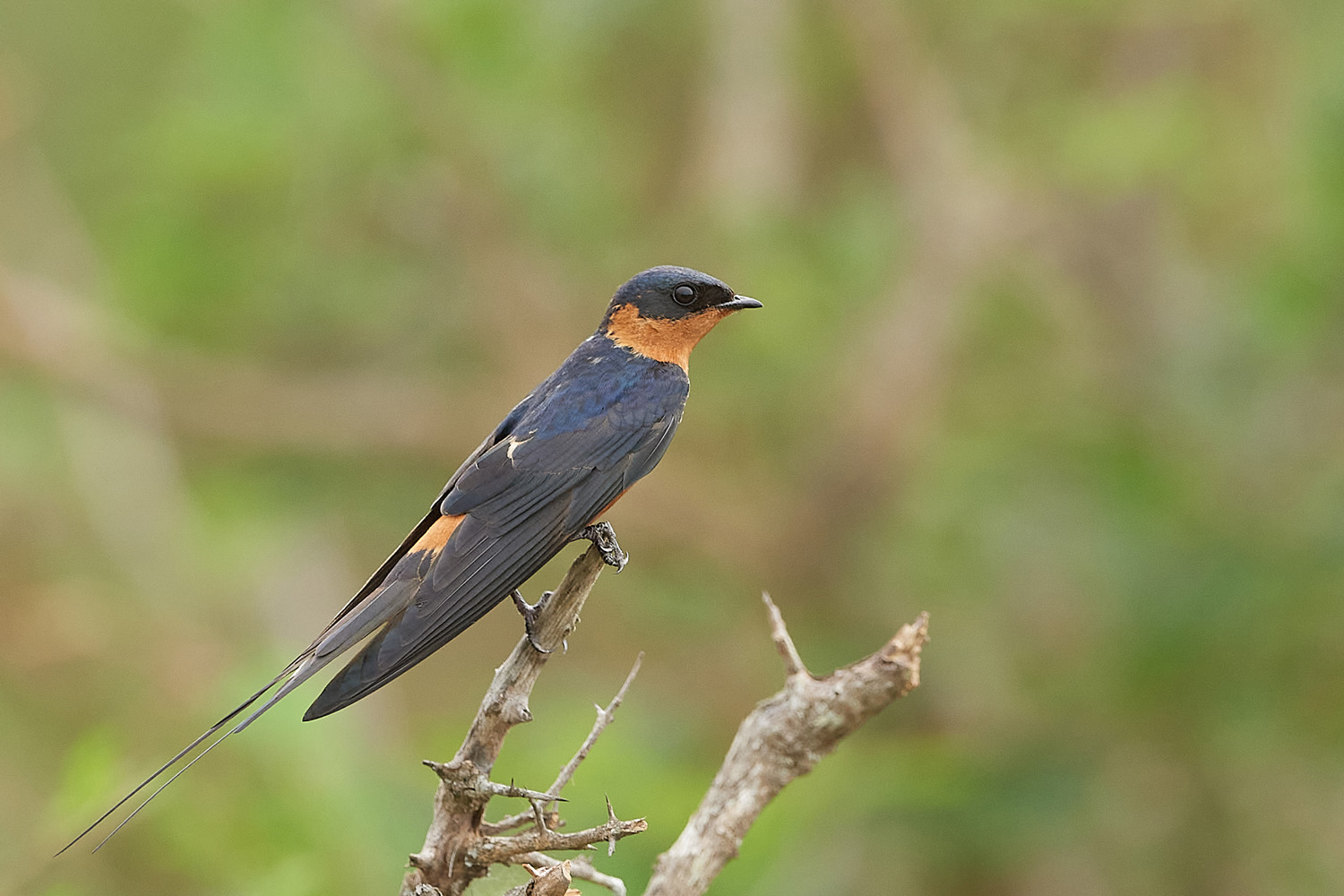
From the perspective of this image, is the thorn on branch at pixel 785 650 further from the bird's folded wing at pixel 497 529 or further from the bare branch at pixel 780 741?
the bird's folded wing at pixel 497 529

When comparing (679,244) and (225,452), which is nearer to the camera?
(679,244)

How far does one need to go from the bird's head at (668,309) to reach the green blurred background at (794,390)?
1.83 metres

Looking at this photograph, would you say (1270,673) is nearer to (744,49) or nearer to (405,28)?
(744,49)

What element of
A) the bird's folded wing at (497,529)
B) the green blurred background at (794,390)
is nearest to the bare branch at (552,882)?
the bird's folded wing at (497,529)

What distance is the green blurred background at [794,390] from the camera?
5461mm

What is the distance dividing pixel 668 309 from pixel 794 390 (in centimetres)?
329

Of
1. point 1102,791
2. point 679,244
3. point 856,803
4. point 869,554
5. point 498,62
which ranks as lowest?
point 1102,791

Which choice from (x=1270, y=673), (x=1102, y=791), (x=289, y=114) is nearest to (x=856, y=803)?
(x=1102, y=791)

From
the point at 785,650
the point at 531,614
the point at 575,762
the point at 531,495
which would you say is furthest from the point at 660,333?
the point at 575,762

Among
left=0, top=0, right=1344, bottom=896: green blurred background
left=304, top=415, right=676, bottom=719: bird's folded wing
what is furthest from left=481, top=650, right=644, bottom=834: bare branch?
left=0, top=0, right=1344, bottom=896: green blurred background

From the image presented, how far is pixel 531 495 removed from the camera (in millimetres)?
2912

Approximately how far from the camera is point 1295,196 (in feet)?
17.7

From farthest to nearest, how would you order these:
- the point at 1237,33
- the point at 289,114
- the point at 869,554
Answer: the point at 1237,33
the point at 869,554
the point at 289,114

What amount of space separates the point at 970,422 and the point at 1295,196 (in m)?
1.97
